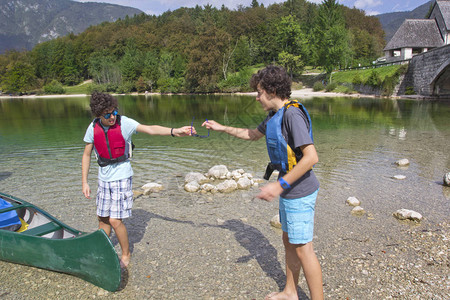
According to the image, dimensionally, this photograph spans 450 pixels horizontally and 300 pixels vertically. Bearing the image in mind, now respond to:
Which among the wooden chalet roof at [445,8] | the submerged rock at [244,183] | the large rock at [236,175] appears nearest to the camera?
the submerged rock at [244,183]

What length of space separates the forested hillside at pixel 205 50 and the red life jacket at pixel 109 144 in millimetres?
59970

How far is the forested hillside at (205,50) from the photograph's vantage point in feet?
231

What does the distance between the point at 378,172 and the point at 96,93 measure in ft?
27.5

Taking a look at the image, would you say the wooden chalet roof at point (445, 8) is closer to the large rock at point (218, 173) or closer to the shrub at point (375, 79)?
the shrub at point (375, 79)

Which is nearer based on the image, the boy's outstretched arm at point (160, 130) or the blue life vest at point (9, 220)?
the boy's outstretched arm at point (160, 130)

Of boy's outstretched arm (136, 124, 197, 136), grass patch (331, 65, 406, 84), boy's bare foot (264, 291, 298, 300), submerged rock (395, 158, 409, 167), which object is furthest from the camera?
grass patch (331, 65, 406, 84)

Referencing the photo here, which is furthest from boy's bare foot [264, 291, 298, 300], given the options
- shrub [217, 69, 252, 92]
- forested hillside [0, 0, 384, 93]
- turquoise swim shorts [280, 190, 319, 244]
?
shrub [217, 69, 252, 92]

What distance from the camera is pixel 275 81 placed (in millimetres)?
3066

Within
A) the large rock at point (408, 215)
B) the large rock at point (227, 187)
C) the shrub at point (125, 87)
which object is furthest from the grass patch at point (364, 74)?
the shrub at point (125, 87)

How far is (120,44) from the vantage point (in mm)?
127250

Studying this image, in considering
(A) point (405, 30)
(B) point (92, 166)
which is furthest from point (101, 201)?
(A) point (405, 30)

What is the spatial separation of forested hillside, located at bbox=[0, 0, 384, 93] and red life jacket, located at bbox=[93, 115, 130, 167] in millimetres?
59970

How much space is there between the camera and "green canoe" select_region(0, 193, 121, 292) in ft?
12.2

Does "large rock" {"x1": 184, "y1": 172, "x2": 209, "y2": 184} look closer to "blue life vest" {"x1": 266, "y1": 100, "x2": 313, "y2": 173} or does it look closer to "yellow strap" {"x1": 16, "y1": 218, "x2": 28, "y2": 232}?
"yellow strap" {"x1": 16, "y1": 218, "x2": 28, "y2": 232}
